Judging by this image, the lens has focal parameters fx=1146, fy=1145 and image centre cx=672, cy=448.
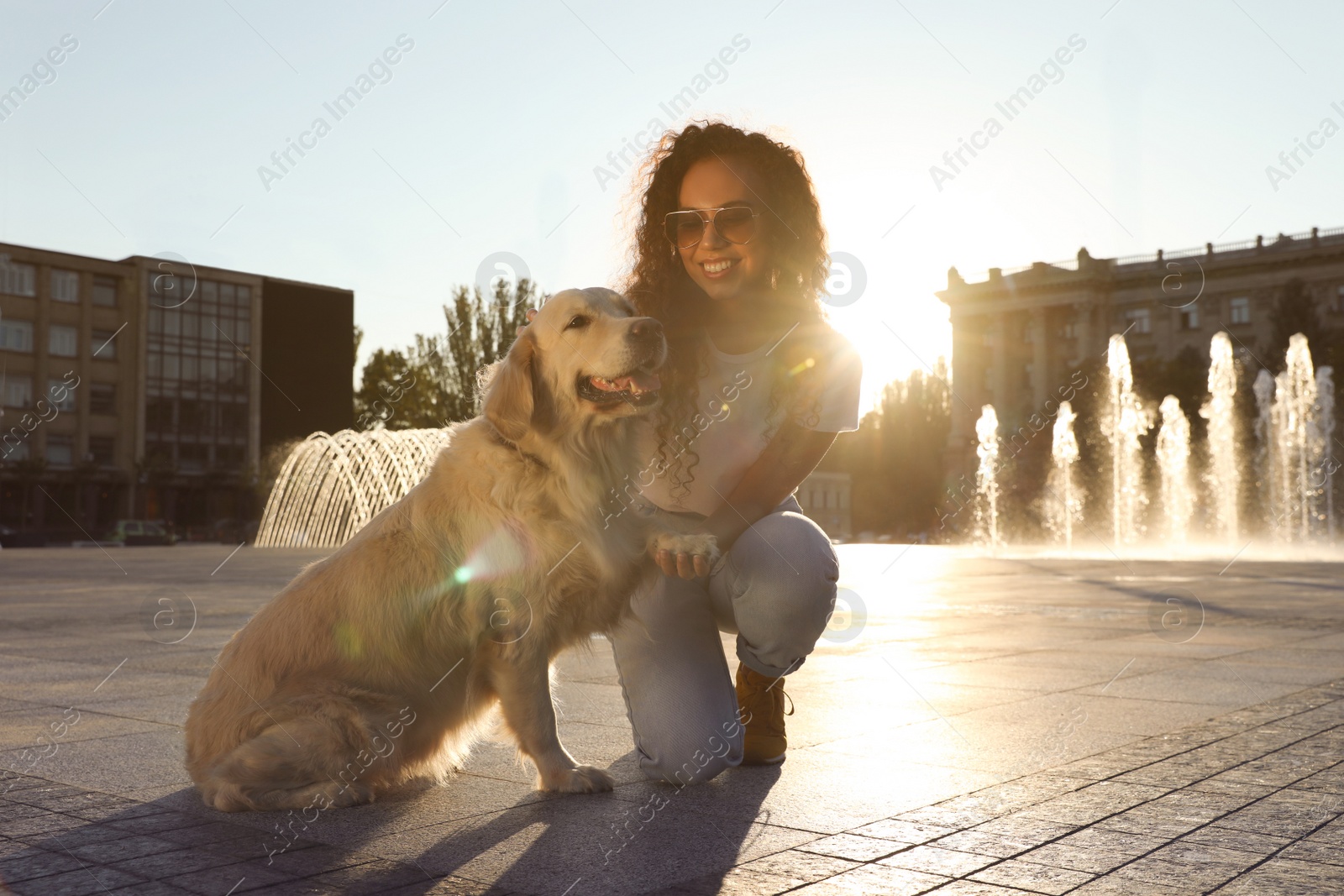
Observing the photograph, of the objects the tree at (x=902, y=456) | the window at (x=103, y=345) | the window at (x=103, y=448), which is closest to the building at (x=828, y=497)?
the tree at (x=902, y=456)

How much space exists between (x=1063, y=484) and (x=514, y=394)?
55267 millimetres

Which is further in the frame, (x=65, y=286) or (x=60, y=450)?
(x=60, y=450)

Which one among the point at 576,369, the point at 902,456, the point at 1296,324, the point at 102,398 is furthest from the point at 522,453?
the point at 902,456

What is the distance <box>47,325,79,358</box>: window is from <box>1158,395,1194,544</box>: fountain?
197 ft

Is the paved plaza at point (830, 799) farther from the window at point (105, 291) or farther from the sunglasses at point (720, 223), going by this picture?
the window at point (105, 291)

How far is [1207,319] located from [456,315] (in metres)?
58.2

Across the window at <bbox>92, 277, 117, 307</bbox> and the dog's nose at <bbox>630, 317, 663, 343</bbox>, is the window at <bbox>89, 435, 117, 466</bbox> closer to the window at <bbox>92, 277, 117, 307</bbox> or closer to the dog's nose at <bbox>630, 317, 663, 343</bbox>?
the window at <bbox>92, 277, 117, 307</bbox>

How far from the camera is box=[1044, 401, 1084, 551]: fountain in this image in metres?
51.2

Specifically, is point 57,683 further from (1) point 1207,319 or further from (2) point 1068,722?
(1) point 1207,319

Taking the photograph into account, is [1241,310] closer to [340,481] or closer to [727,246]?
[340,481]

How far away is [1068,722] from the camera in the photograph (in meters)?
4.79

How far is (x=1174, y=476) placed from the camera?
4600cm

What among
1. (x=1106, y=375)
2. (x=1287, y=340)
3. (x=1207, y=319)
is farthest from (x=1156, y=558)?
(x=1207, y=319)

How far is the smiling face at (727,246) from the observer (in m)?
4.49
